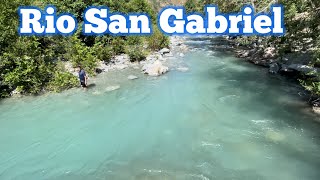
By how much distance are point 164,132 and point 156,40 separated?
19.6 metres

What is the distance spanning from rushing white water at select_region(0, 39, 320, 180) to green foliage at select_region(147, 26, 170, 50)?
1067 cm

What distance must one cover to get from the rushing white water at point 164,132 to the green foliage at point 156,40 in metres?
10.7

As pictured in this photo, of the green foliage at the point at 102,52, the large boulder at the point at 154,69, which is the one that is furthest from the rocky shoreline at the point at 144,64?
the green foliage at the point at 102,52

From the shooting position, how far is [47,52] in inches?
992

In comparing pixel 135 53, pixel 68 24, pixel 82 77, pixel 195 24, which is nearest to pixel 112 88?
pixel 82 77

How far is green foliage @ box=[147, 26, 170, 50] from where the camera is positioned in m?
34.0

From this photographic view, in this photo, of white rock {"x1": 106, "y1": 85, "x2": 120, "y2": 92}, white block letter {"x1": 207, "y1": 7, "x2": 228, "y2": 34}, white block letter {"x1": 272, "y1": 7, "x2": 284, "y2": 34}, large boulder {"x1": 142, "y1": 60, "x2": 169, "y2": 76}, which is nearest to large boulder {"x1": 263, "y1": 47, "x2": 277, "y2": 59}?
white block letter {"x1": 272, "y1": 7, "x2": 284, "y2": 34}

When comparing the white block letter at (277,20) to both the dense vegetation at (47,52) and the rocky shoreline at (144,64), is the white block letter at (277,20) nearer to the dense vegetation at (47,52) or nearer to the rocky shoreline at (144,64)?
the rocky shoreline at (144,64)

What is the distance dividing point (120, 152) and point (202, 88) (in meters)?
9.60

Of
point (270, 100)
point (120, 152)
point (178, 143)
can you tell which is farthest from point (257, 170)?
point (270, 100)

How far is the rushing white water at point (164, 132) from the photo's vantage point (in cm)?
1284

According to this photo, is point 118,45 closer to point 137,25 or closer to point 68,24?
→ point 68,24

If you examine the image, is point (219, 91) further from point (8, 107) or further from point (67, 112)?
point (8, 107)

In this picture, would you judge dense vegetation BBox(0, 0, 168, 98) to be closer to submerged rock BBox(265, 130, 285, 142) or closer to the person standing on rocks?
the person standing on rocks
